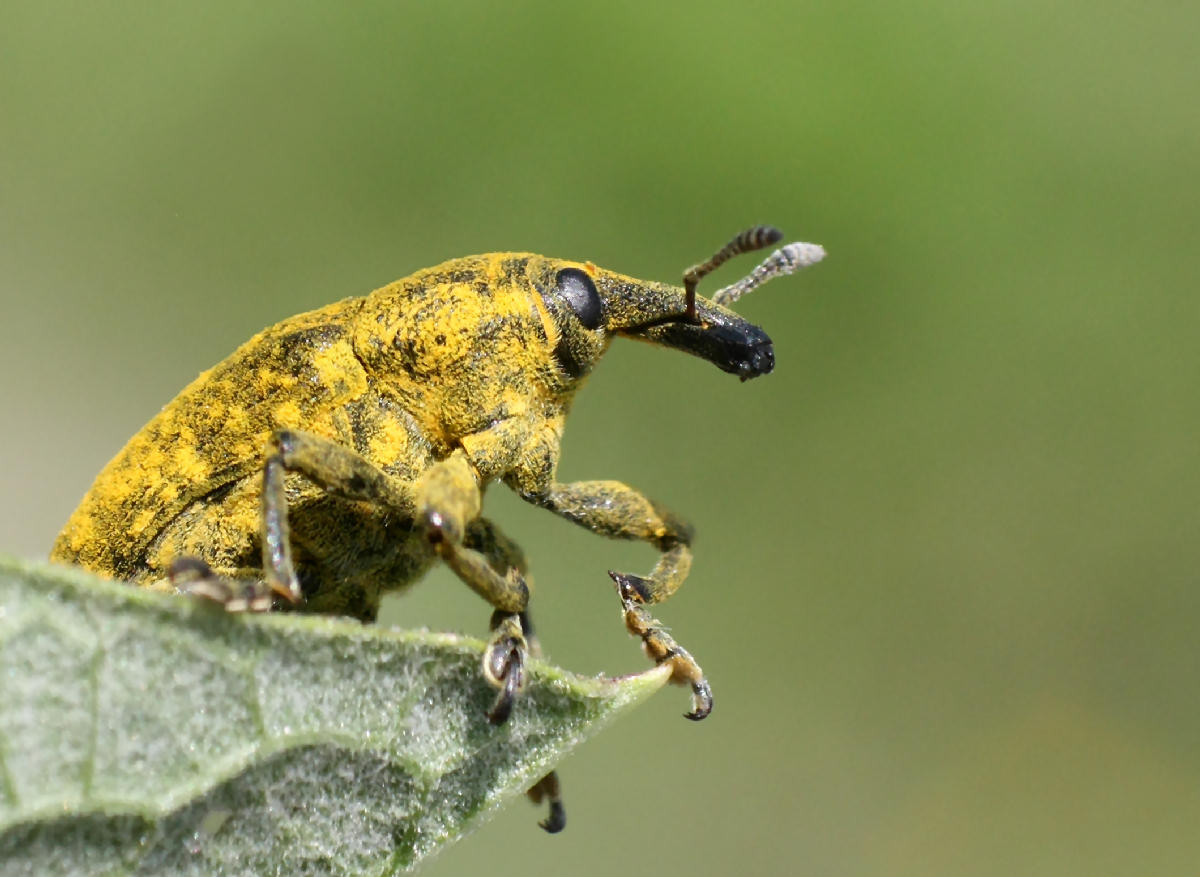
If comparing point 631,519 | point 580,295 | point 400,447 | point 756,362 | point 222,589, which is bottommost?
point 631,519

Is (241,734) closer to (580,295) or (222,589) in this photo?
(222,589)

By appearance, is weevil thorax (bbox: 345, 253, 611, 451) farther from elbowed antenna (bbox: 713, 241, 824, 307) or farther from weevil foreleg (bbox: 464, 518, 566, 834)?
elbowed antenna (bbox: 713, 241, 824, 307)

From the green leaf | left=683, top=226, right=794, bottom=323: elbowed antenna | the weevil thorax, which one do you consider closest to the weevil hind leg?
the green leaf

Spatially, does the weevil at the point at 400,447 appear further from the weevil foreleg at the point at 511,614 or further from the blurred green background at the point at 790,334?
the blurred green background at the point at 790,334

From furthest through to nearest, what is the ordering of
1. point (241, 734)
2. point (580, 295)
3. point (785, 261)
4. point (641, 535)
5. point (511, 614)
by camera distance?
1. point (785, 261)
2. point (641, 535)
3. point (580, 295)
4. point (511, 614)
5. point (241, 734)

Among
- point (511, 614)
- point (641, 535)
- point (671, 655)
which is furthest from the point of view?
point (641, 535)

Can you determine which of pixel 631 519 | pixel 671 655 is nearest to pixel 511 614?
pixel 671 655

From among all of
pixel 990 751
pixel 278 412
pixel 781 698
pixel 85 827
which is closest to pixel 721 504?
pixel 781 698
